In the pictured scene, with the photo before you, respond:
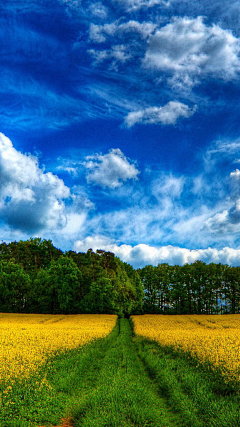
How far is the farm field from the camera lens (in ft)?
26.6

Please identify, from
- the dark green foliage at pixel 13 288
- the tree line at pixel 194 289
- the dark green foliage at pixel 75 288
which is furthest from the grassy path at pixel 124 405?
the tree line at pixel 194 289

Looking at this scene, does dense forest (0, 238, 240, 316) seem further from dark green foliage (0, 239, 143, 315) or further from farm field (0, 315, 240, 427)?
farm field (0, 315, 240, 427)

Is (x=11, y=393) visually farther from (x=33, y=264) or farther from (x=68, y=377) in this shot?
(x=33, y=264)

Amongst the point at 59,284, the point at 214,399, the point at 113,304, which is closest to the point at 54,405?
the point at 214,399

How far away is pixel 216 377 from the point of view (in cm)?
1142

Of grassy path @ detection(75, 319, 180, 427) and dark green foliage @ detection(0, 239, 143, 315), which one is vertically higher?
dark green foliage @ detection(0, 239, 143, 315)

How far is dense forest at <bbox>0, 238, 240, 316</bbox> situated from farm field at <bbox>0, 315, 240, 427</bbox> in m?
39.5

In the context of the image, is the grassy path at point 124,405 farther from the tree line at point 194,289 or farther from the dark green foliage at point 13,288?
the tree line at point 194,289

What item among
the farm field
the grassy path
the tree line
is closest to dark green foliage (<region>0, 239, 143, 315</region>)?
the tree line

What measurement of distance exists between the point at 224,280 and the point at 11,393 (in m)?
70.5

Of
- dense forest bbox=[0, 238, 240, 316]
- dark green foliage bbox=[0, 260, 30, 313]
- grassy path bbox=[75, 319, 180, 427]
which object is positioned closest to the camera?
grassy path bbox=[75, 319, 180, 427]

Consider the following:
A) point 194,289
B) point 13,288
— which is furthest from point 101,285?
point 194,289

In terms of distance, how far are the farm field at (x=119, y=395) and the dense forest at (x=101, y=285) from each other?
1557 inches

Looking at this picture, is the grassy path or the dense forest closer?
the grassy path
